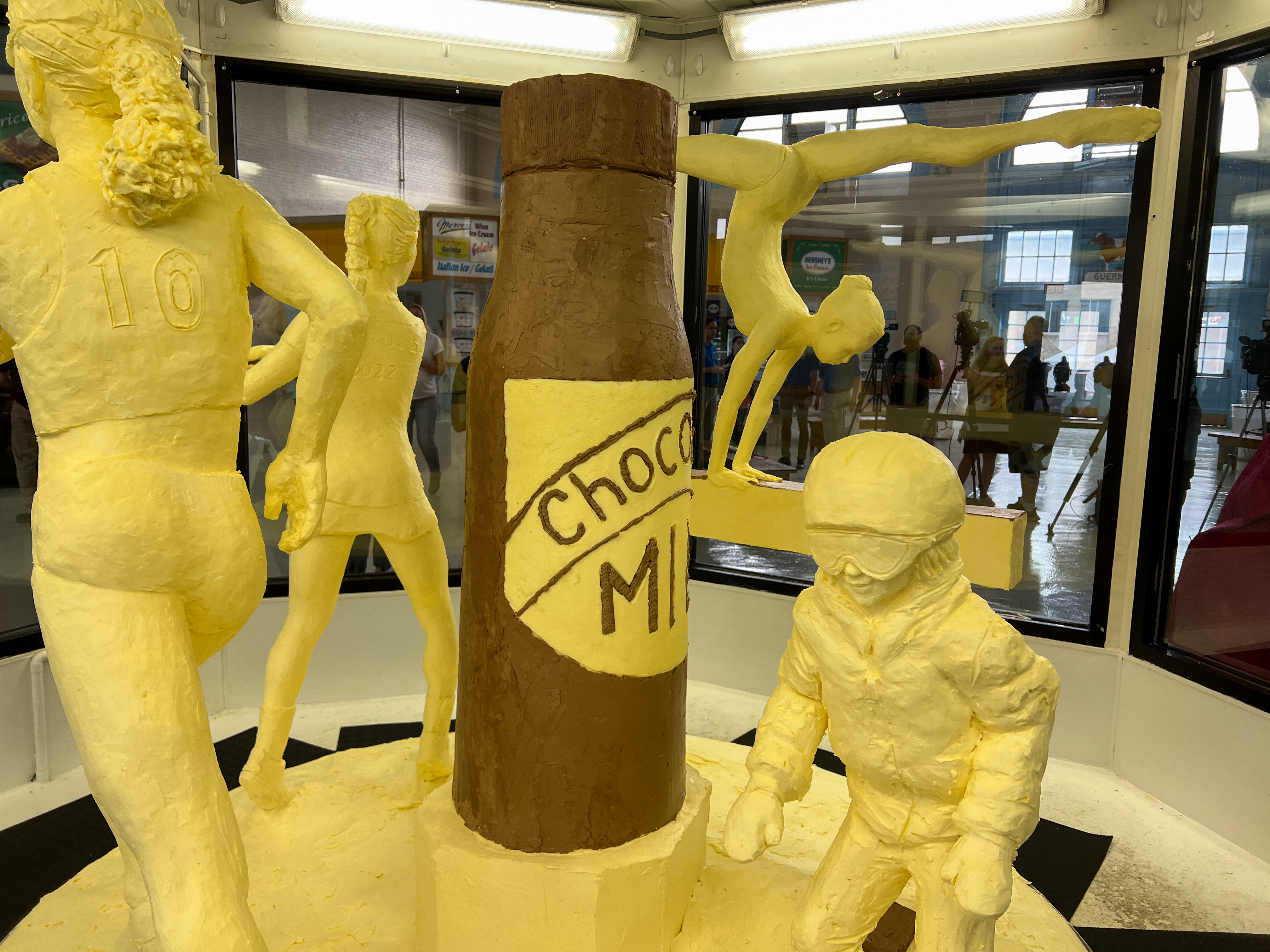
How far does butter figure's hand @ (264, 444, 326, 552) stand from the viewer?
1574 millimetres

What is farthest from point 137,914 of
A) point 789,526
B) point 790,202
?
point 790,202

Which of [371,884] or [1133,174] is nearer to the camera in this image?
[371,884]

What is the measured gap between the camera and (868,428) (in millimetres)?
4082

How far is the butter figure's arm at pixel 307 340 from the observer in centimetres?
158

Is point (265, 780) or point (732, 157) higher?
point (732, 157)

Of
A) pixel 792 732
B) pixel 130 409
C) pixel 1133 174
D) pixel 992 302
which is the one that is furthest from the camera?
pixel 992 302

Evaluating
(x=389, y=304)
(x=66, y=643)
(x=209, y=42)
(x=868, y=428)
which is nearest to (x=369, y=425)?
(x=389, y=304)

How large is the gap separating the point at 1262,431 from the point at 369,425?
2.81 m

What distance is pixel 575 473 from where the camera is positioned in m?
1.69

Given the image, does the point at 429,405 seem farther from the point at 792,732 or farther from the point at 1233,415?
the point at 1233,415

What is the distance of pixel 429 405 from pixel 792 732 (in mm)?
2980

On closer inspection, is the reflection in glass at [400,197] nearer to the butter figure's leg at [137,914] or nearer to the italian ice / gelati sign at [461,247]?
the italian ice / gelati sign at [461,247]

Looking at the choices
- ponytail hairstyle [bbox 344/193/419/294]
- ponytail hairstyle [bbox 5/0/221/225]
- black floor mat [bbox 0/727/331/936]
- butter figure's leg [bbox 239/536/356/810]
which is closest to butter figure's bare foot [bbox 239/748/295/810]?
butter figure's leg [bbox 239/536/356/810]

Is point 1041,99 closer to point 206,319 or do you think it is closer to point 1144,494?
point 1144,494
